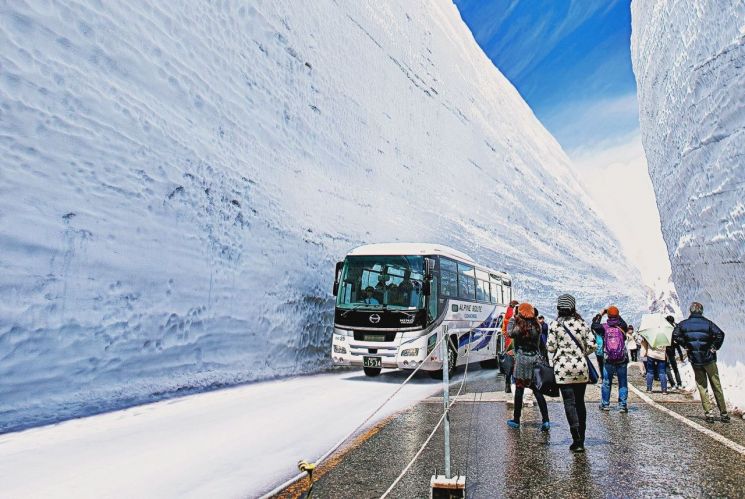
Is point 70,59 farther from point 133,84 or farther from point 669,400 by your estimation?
point 669,400

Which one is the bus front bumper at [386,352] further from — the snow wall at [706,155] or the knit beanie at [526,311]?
the snow wall at [706,155]

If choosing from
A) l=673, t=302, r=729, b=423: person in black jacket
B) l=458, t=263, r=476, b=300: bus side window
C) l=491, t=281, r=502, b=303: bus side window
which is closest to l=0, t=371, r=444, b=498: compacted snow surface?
l=673, t=302, r=729, b=423: person in black jacket

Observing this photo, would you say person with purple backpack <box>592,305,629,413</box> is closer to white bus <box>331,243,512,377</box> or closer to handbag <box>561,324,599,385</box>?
handbag <box>561,324,599,385</box>

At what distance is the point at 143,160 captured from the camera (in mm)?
8102

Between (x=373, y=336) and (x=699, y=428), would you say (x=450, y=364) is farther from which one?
(x=699, y=428)

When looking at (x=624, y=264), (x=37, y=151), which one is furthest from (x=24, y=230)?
(x=624, y=264)

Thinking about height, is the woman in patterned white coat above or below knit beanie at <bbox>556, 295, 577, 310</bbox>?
below

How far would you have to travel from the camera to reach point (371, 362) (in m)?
9.98

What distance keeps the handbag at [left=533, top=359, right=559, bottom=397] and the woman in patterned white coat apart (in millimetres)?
46

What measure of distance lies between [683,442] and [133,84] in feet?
29.2

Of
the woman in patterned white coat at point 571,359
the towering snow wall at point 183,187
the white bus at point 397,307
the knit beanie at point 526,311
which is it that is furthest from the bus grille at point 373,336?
the woman in patterned white coat at point 571,359

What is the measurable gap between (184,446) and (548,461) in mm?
3257

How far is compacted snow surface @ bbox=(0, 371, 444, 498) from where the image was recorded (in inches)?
146

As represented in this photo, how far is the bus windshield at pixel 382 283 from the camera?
408 inches
